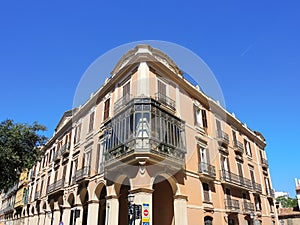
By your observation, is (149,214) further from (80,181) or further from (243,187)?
(243,187)

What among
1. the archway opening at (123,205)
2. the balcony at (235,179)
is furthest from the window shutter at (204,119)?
the archway opening at (123,205)

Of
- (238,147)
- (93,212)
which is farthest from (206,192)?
(238,147)

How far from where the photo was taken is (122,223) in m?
15.7

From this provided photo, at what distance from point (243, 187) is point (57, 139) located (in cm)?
1855

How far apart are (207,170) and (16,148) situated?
40.3 feet

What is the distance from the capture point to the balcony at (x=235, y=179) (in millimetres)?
18919

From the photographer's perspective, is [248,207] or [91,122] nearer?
[91,122]

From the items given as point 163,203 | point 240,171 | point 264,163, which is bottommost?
point 163,203

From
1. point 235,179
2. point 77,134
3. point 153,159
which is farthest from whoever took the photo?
point 77,134

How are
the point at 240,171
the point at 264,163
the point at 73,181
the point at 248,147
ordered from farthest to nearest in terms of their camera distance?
the point at 264,163, the point at 248,147, the point at 240,171, the point at 73,181

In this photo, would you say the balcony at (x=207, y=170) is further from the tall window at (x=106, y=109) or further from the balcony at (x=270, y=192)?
the balcony at (x=270, y=192)

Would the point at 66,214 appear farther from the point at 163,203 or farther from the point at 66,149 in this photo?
the point at 163,203

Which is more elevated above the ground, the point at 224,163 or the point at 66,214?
the point at 224,163

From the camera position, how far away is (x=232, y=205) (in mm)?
18438
